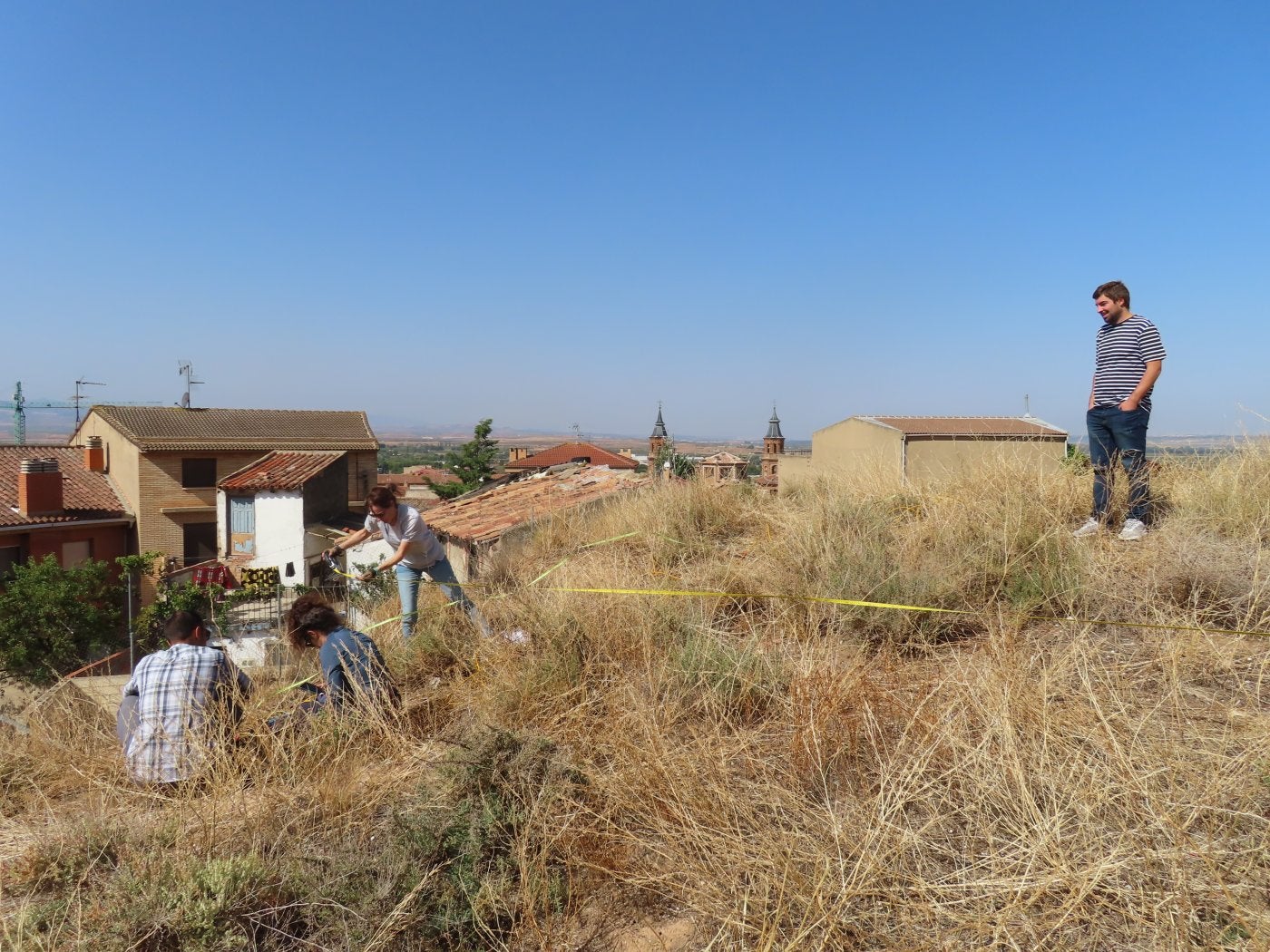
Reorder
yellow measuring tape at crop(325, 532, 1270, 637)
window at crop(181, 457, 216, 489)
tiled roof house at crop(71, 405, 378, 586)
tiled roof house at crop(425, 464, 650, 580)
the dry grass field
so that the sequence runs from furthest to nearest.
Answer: window at crop(181, 457, 216, 489), tiled roof house at crop(71, 405, 378, 586), tiled roof house at crop(425, 464, 650, 580), yellow measuring tape at crop(325, 532, 1270, 637), the dry grass field

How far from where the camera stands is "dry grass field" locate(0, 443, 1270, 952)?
195 cm

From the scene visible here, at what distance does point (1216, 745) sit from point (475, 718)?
2838 millimetres

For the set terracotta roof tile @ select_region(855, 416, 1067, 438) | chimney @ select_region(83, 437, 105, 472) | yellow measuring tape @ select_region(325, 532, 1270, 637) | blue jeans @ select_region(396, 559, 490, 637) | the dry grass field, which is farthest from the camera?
chimney @ select_region(83, 437, 105, 472)

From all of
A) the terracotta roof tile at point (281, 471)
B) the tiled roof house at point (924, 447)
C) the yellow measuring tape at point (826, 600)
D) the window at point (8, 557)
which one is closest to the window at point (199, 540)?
the terracotta roof tile at point (281, 471)

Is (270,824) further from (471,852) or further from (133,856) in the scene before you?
(471,852)

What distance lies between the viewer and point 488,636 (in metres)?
4.46

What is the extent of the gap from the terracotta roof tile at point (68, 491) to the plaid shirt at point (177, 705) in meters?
23.4

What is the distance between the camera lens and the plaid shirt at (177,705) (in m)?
3.17

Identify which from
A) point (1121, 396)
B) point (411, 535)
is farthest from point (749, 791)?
point (1121, 396)

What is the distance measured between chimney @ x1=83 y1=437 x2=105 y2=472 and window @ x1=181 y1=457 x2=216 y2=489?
3.56 metres

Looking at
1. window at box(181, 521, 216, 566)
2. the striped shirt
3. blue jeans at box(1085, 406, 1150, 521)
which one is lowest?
window at box(181, 521, 216, 566)

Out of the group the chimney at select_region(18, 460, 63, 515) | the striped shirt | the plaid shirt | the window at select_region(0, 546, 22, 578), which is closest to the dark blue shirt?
the plaid shirt

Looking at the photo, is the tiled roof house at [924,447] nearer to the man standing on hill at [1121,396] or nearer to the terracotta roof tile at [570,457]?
the man standing on hill at [1121,396]

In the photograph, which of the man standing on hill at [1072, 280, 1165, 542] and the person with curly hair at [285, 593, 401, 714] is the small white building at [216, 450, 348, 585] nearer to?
the person with curly hair at [285, 593, 401, 714]
